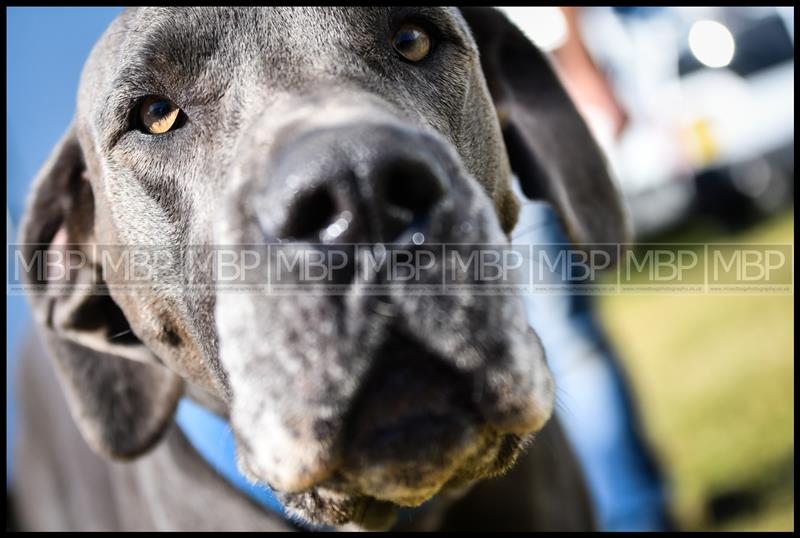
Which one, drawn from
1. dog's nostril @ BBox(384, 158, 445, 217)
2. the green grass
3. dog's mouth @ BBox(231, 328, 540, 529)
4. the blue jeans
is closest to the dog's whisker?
dog's mouth @ BBox(231, 328, 540, 529)

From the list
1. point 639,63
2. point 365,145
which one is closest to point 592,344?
point 365,145

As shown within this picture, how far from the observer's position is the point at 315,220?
5.66 feet

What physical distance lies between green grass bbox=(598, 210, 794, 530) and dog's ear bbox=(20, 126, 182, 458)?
2875 millimetres

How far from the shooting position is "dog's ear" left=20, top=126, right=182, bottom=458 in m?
2.93

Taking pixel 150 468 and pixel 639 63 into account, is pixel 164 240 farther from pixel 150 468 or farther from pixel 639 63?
pixel 639 63

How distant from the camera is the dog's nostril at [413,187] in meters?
1.74

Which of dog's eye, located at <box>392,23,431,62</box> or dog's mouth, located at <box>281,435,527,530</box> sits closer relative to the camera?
dog's mouth, located at <box>281,435,527,530</box>

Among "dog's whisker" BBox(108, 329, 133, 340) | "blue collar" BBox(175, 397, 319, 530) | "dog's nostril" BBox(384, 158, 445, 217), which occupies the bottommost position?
"blue collar" BBox(175, 397, 319, 530)

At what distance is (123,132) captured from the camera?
2.46 m

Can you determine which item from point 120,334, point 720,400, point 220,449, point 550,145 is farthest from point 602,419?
point 120,334

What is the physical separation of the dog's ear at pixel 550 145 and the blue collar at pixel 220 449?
1.52m

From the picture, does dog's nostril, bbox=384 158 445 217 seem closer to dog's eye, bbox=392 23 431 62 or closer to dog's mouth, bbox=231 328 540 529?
dog's mouth, bbox=231 328 540 529

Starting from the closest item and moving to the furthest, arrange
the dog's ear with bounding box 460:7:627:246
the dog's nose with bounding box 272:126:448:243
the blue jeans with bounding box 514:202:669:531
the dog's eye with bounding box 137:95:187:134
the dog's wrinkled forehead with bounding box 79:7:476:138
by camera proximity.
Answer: the dog's nose with bounding box 272:126:448:243, the dog's wrinkled forehead with bounding box 79:7:476:138, the dog's eye with bounding box 137:95:187:134, the dog's ear with bounding box 460:7:627:246, the blue jeans with bounding box 514:202:669:531

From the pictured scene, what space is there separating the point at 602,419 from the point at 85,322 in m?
2.80
